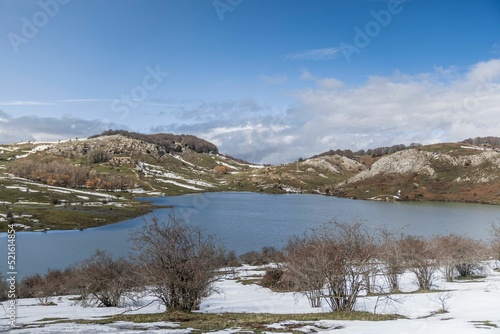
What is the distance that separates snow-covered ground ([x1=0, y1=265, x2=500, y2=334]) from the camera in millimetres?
16000

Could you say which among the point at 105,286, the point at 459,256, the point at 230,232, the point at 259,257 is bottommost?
the point at 259,257

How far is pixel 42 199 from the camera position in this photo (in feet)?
499

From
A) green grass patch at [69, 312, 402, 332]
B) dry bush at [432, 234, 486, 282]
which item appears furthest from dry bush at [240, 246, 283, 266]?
green grass patch at [69, 312, 402, 332]

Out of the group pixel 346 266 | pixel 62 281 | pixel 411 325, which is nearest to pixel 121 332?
pixel 411 325

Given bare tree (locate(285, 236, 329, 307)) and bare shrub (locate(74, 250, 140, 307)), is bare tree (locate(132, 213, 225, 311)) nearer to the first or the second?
bare tree (locate(285, 236, 329, 307))

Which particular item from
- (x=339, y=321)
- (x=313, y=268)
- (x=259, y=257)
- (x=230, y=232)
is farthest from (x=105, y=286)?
(x=230, y=232)

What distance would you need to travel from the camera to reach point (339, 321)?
1867 cm

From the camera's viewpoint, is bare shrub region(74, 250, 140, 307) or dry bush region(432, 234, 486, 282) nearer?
bare shrub region(74, 250, 140, 307)

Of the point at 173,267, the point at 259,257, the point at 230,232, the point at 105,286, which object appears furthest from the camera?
the point at 230,232

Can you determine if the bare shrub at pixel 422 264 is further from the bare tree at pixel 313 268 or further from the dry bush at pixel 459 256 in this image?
the bare tree at pixel 313 268

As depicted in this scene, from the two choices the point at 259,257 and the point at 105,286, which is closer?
the point at 105,286

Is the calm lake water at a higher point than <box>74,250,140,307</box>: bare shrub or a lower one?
lower

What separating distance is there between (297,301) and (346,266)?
40.2 ft

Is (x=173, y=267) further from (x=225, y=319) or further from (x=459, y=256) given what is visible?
(x=459, y=256)
